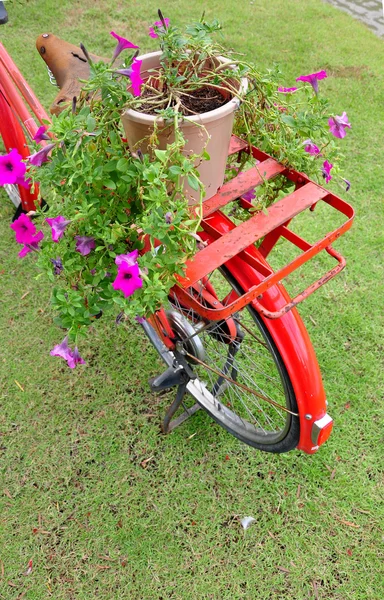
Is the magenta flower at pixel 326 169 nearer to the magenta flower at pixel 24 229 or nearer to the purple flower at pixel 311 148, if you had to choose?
the purple flower at pixel 311 148

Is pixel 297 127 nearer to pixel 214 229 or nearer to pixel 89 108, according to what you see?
pixel 214 229

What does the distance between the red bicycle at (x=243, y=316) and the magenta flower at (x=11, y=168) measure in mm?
543

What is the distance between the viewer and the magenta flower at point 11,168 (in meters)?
1.37

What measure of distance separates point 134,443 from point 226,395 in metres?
0.48

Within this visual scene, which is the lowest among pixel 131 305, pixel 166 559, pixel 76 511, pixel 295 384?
pixel 166 559

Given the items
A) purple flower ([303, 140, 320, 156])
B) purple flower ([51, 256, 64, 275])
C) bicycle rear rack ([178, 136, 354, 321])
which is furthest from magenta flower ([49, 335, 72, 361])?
purple flower ([303, 140, 320, 156])

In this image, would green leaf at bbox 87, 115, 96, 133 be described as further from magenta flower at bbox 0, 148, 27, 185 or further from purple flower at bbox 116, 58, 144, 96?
magenta flower at bbox 0, 148, 27, 185

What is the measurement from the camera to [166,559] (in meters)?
1.91

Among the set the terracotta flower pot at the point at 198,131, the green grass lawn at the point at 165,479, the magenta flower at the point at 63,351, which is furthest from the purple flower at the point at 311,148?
the green grass lawn at the point at 165,479

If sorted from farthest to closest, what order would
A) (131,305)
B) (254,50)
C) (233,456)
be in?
(254,50) → (233,456) → (131,305)

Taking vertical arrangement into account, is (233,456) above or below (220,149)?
below

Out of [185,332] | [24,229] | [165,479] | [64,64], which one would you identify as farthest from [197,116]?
[165,479]

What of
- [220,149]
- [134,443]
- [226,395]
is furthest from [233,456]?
[220,149]

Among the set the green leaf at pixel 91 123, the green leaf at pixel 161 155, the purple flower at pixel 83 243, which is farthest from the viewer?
the purple flower at pixel 83 243
